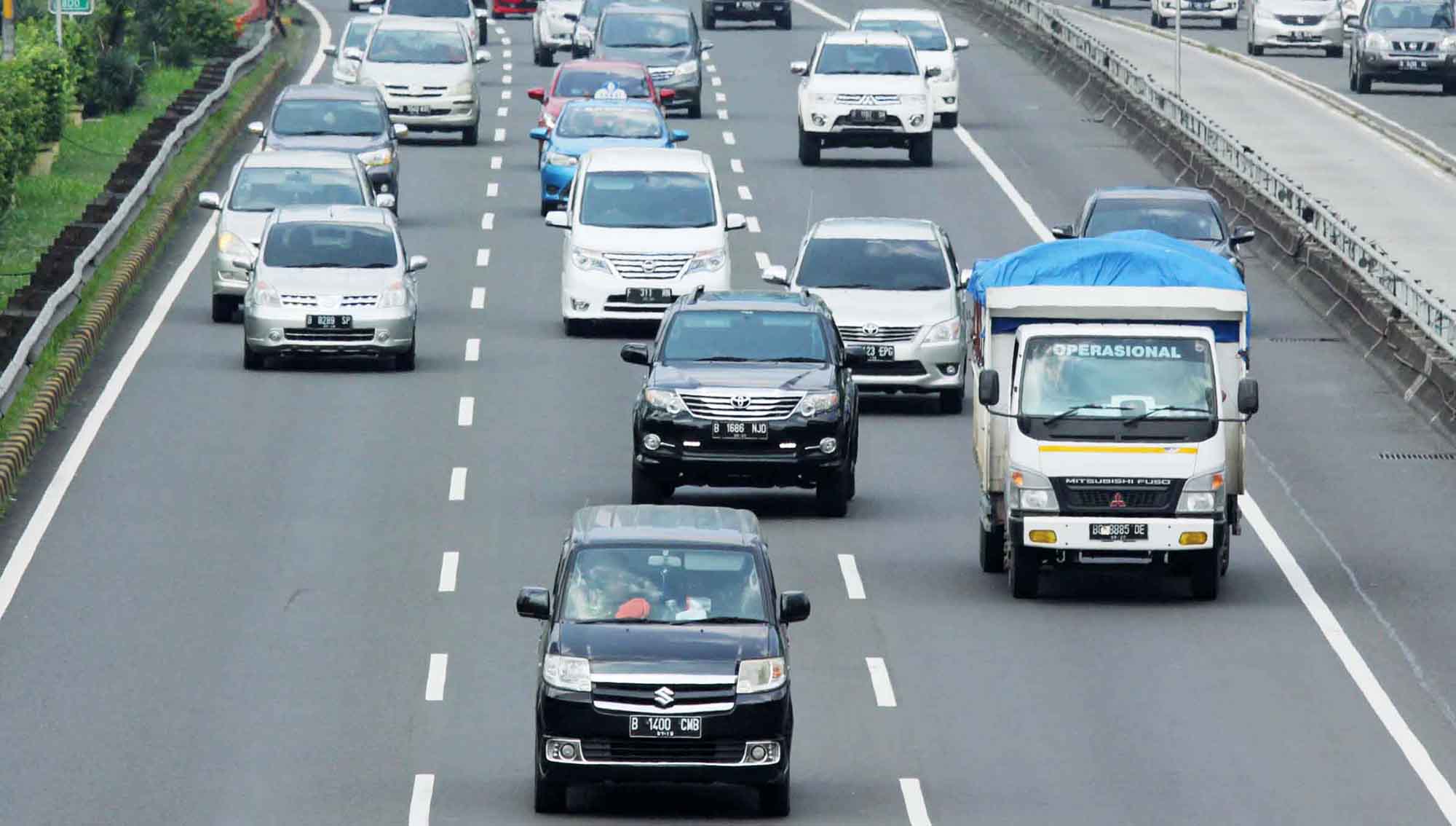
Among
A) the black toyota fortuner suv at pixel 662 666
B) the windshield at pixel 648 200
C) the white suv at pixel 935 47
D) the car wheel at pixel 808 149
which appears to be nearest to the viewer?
the black toyota fortuner suv at pixel 662 666

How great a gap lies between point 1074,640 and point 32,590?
740cm

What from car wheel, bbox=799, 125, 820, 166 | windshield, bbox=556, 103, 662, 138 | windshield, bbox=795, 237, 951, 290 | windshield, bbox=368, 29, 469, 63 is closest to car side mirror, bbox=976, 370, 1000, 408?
windshield, bbox=795, 237, 951, 290

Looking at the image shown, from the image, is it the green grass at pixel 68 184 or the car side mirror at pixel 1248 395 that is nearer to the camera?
the car side mirror at pixel 1248 395

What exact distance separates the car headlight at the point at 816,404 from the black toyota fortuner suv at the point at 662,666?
895cm

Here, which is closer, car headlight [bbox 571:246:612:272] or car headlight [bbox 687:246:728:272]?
car headlight [bbox 571:246:612:272]

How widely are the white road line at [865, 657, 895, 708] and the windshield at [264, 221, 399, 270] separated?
Result: 14.0 m

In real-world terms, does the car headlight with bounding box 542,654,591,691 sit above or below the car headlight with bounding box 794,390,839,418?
above

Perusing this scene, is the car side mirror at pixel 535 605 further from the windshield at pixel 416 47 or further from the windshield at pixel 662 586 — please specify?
the windshield at pixel 416 47

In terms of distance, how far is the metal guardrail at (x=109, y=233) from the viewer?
2986cm

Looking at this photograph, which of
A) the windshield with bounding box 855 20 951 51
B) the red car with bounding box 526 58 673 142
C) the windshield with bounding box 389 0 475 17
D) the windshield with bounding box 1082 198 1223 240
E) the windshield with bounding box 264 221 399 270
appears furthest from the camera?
the windshield with bounding box 389 0 475 17

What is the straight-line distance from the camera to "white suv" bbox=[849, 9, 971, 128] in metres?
55.4

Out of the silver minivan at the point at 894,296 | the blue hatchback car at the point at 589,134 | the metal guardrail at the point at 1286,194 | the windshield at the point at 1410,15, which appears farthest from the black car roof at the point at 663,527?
the windshield at the point at 1410,15

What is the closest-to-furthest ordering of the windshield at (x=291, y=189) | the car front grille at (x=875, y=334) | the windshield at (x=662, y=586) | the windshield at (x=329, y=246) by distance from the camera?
the windshield at (x=662, y=586) → the car front grille at (x=875, y=334) → the windshield at (x=329, y=246) → the windshield at (x=291, y=189)

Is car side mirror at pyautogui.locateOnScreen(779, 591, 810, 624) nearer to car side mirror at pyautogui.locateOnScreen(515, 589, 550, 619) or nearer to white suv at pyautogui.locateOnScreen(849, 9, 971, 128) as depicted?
car side mirror at pyautogui.locateOnScreen(515, 589, 550, 619)
